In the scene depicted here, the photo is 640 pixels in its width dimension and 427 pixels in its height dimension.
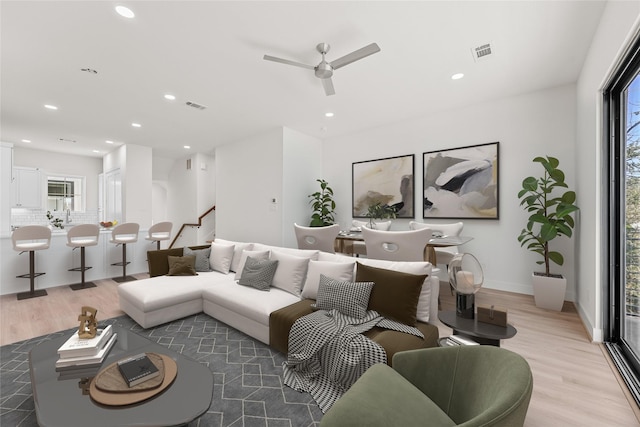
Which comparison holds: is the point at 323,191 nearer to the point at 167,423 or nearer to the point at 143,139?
the point at 143,139

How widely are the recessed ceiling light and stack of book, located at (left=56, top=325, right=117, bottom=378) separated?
257cm

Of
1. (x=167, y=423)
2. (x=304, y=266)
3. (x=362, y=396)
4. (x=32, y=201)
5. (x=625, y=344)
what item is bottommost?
(x=625, y=344)

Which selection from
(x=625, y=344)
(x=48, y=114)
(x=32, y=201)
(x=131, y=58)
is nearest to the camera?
(x=625, y=344)

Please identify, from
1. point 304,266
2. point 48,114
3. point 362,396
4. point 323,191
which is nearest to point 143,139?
point 48,114

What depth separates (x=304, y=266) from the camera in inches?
114

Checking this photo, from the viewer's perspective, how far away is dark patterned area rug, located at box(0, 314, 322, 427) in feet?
5.31

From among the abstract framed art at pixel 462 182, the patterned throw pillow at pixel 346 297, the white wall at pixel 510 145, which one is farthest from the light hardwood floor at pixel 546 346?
the abstract framed art at pixel 462 182

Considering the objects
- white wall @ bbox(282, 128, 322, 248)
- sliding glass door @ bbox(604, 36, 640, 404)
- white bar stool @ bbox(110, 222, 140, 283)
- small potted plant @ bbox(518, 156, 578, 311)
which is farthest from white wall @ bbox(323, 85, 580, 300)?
white bar stool @ bbox(110, 222, 140, 283)

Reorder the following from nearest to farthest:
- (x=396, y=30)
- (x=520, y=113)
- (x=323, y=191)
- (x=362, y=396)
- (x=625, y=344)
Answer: (x=362, y=396) → (x=625, y=344) → (x=396, y=30) → (x=520, y=113) → (x=323, y=191)

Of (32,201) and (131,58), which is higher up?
(131,58)

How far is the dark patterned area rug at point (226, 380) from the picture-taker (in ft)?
5.31

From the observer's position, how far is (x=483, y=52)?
287 cm

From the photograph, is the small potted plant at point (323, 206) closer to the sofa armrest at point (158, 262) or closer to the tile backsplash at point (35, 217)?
the sofa armrest at point (158, 262)

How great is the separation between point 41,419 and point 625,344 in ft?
13.0
